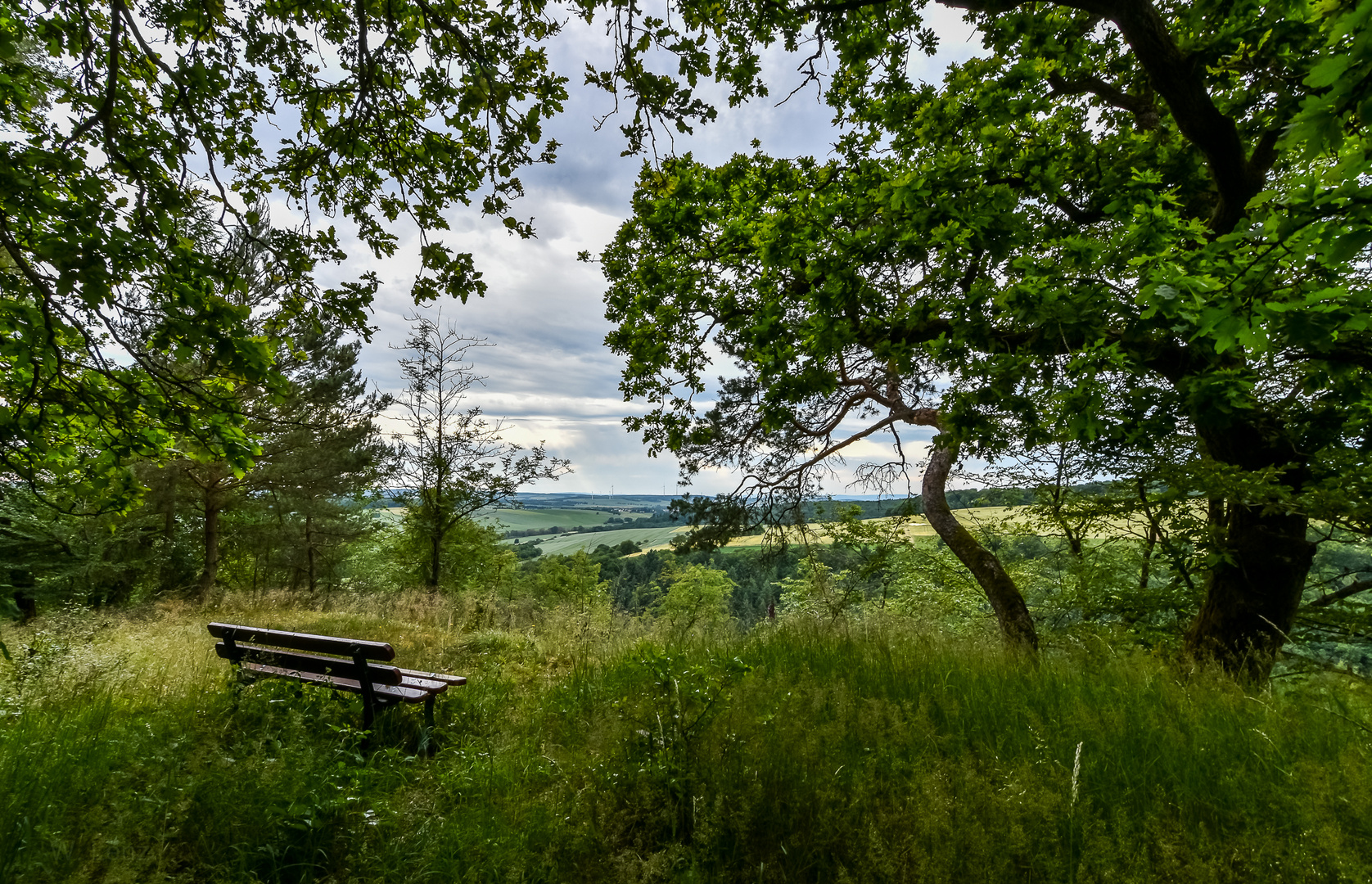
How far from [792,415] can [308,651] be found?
497 cm

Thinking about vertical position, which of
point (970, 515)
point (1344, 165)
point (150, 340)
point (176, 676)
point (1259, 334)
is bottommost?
point (176, 676)

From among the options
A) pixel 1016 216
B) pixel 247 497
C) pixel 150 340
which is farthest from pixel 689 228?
pixel 247 497

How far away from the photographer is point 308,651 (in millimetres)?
4105

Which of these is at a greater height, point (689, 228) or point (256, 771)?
point (689, 228)

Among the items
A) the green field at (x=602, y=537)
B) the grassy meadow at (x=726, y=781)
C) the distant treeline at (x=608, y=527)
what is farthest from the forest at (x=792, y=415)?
the distant treeline at (x=608, y=527)

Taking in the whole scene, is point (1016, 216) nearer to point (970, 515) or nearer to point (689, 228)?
point (689, 228)

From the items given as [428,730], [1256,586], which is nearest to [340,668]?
[428,730]

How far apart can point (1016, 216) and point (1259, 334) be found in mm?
1859

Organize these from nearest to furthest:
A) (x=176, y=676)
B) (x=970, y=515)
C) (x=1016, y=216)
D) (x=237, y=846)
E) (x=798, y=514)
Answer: (x=237, y=846)
(x=1016, y=216)
(x=176, y=676)
(x=798, y=514)
(x=970, y=515)

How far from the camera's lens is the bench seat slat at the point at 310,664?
12.5ft

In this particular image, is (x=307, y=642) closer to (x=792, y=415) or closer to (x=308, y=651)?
(x=308, y=651)

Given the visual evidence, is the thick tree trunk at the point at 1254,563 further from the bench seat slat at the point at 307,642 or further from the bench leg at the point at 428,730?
the bench seat slat at the point at 307,642

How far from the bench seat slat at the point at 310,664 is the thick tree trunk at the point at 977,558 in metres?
6.02

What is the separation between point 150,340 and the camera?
9.78 ft
